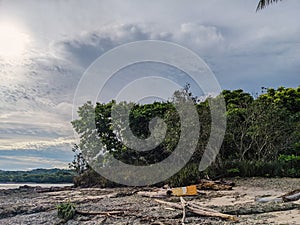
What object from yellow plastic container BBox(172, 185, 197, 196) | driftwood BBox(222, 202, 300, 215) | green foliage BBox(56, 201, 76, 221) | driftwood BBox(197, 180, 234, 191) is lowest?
driftwood BBox(222, 202, 300, 215)

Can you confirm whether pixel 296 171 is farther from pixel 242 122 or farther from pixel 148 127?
pixel 148 127

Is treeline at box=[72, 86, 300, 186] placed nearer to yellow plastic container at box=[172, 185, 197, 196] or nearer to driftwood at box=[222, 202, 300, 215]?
yellow plastic container at box=[172, 185, 197, 196]

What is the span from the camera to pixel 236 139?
21.6 meters

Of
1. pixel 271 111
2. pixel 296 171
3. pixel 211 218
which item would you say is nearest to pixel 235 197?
pixel 211 218

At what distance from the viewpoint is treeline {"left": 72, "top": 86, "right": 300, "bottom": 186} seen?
63.8 ft

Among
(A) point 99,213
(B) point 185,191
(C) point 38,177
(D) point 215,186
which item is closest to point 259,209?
(A) point 99,213

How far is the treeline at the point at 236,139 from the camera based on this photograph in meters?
19.4

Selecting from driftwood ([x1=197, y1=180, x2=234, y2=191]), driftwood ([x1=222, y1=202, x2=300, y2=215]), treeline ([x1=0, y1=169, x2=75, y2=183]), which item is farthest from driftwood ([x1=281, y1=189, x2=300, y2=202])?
treeline ([x1=0, y1=169, x2=75, y2=183])

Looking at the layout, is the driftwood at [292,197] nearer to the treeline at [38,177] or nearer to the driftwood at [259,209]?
the driftwood at [259,209]

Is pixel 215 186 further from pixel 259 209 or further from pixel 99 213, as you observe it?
pixel 99 213

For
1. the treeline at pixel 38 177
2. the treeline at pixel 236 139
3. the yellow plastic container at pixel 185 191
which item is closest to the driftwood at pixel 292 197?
the yellow plastic container at pixel 185 191

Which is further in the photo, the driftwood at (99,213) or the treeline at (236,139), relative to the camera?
the treeline at (236,139)

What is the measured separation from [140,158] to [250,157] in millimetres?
6816

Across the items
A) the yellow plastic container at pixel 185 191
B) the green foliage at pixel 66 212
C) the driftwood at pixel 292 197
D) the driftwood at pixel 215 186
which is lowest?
the driftwood at pixel 292 197
